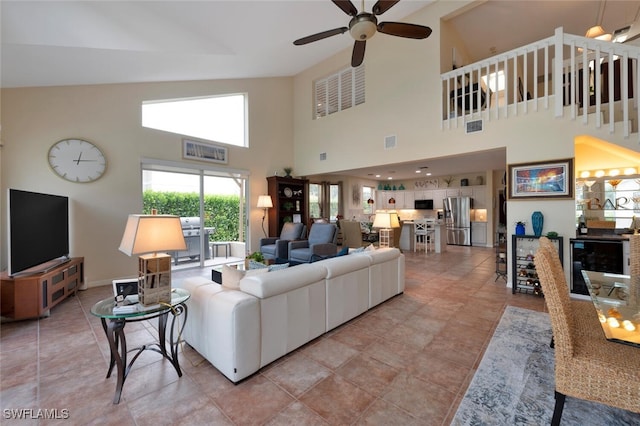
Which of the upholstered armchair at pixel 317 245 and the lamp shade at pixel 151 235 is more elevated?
the lamp shade at pixel 151 235

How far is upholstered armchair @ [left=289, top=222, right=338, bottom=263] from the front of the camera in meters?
4.98

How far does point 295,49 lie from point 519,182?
496cm

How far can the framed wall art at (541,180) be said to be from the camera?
367 cm

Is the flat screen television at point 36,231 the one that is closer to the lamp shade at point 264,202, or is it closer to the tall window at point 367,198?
the lamp shade at point 264,202

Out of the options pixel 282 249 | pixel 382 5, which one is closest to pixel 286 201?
pixel 282 249

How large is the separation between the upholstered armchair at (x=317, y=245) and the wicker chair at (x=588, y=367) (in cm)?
362

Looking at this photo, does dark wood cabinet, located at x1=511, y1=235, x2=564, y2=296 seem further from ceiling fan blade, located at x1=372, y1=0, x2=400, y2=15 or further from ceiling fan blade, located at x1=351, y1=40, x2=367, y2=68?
ceiling fan blade, located at x1=372, y1=0, x2=400, y2=15

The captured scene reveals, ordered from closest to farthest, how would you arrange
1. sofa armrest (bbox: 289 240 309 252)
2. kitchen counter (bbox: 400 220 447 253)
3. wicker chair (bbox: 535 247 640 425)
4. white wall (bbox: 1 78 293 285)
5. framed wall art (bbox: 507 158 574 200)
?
wicker chair (bbox: 535 247 640 425) → framed wall art (bbox: 507 158 574 200) → white wall (bbox: 1 78 293 285) → sofa armrest (bbox: 289 240 309 252) → kitchen counter (bbox: 400 220 447 253)

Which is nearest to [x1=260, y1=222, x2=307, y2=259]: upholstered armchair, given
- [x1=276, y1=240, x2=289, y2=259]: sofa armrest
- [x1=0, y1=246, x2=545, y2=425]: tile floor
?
[x1=276, y1=240, x2=289, y2=259]: sofa armrest

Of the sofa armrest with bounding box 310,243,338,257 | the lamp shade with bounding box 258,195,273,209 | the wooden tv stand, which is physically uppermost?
the lamp shade with bounding box 258,195,273,209

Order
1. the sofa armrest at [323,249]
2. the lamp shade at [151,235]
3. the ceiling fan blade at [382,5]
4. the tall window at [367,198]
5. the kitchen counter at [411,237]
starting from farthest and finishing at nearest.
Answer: the tall window at [367,198], the kitchen counter at [411,237], the sofa armrest at [323,249], the ceiling fan blade at [382,5], the lamp shade at [151,235]

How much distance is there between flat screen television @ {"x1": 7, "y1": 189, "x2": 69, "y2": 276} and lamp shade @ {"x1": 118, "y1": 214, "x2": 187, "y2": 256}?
79.9 inches

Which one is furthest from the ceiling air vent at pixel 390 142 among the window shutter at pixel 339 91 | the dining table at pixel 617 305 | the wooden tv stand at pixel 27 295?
the wooden tv stand at pixel 27 295

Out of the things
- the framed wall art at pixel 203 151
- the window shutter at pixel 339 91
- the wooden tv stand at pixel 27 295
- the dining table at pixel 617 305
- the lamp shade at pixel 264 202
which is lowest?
the wooden tv stand at pixel 27 295
